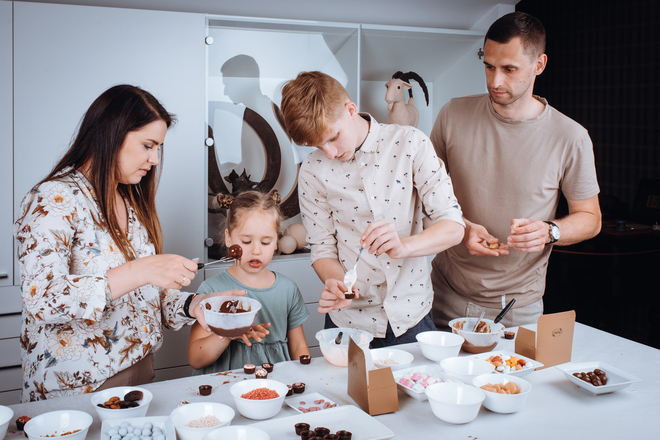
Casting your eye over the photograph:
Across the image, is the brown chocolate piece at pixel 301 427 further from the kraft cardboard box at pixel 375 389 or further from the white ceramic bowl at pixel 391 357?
the white ceramic bowl at pixel 391 357

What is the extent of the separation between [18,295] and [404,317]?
1875mm

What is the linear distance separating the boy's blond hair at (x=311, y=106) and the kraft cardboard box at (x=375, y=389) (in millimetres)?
642

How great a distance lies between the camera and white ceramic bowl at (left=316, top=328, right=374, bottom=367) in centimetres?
144

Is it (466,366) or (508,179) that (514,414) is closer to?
(466,366)

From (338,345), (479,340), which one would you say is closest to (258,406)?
(338,345)

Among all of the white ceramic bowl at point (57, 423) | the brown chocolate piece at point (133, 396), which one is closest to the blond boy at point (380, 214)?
the brown chocolate piece at point (133, 396)

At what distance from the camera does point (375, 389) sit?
3.80ft

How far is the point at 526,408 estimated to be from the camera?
1221mm

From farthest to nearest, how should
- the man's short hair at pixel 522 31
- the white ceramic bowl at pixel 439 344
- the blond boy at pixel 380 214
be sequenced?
1. the man's short hair at pixel 522 31
2. the blond boy at pixel 380 214
3. the white ceramic bowl at pixel 439 344

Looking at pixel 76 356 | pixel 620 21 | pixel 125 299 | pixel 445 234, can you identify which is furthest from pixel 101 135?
pixel 620 21

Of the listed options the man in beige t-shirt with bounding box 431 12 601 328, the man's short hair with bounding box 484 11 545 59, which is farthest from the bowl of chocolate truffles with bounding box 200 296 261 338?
the man's short hair with bounding box 484 11 545 59

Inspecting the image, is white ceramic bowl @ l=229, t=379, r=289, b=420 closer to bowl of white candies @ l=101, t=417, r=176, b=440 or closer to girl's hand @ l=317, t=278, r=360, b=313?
bowl of white candies @ l=101, t=417, r=176, b=440

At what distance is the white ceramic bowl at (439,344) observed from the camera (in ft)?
4.79

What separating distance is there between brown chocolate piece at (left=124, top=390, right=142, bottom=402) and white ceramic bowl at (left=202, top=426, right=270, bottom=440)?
0.23 metres
